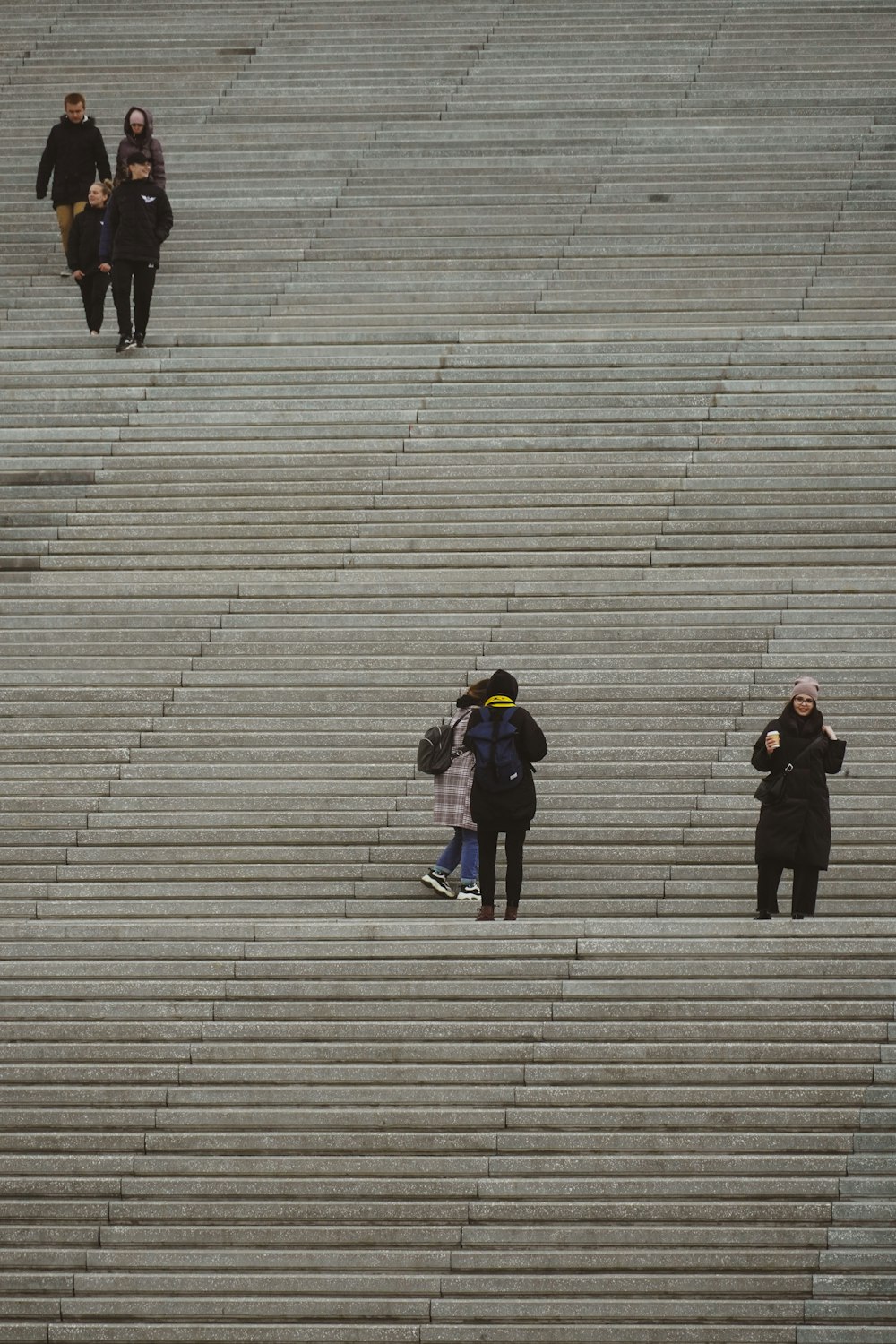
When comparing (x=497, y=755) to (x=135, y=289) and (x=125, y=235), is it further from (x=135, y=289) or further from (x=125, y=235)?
(x=125, y=235)

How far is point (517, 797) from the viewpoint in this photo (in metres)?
10.1

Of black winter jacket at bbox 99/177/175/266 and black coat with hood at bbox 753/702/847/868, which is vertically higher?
black winter jacket at bbox 99/177/175/266

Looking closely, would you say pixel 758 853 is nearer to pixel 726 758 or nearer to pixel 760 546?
pixel 726 758

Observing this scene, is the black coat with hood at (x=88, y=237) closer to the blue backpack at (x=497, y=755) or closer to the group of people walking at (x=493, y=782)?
the group of people walking at (x=493, y=782)

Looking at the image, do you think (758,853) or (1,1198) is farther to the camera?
(758,853)

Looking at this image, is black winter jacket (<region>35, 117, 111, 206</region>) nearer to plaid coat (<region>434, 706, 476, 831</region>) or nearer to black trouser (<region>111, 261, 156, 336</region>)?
black trouser (<region>111, 261, 156, 336</region>)

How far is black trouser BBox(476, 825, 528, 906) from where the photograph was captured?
1017cm

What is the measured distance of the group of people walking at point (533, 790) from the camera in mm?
9875

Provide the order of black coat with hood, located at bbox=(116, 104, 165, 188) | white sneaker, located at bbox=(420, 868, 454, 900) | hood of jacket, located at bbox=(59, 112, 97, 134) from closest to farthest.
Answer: white sneaker, located at bbox=(420, 868, 454, 900)
black coat with hood, located at bbox=(116, 104, 165, 188)
hood of jacket, located at bbox=(59, 112, 97, 134)

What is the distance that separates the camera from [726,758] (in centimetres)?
1148

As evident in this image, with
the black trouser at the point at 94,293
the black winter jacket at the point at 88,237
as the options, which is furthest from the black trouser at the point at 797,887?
the black winter jacket at the point at 88,237

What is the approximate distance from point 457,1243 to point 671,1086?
4.28 feet

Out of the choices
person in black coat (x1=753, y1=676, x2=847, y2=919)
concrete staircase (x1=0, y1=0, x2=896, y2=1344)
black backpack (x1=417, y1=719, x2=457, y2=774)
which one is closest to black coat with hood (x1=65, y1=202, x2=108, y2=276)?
concrete staircase (x1=0, y1=0, x2=896, y2=1344)

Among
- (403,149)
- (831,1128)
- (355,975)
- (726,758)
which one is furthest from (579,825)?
(403,149)
